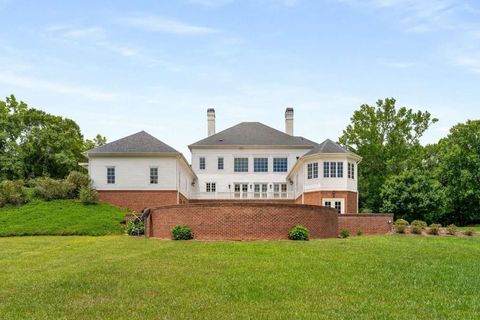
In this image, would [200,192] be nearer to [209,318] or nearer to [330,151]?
[330,151]

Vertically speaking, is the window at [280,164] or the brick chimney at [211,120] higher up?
the brick chimney at [211,120]

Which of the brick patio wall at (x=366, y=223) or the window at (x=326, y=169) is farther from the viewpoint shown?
the window at (x=326, y=169)

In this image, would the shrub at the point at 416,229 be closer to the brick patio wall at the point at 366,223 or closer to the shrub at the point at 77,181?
the brick patio wall at the point at 366,223

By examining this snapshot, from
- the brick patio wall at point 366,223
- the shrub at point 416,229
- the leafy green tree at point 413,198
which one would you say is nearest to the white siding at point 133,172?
the brick patio wall at point 366,223

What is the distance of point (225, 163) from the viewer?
50062mm

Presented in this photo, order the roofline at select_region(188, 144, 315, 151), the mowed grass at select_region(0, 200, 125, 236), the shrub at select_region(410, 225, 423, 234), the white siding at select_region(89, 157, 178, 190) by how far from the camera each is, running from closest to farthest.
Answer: the mowed grass at select_region(0, 200, 125, 236)
the shrub at select_region(410, 225, 423, 234)
the white siding at select_region(89, 157, 178, 190)
the roofline at select_region(188, 144, 315, 151)

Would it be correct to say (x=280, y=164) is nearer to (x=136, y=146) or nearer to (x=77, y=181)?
(x=136, y=146)

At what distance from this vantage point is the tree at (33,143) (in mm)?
A: 51219

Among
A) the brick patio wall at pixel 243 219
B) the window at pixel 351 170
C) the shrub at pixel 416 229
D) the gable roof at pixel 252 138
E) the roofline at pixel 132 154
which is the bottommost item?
the shrub at pixel 416 229

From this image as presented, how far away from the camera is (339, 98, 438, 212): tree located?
171 feet

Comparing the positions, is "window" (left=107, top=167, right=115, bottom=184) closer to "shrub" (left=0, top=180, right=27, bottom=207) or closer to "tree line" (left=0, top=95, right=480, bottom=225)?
"shrub" (left=0, top=180, right=27, bottom=207)

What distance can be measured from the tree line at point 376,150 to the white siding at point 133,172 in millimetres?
13322

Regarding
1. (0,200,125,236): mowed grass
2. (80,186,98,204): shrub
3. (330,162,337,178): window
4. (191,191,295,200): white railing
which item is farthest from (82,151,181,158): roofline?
(330,162,337,178): window

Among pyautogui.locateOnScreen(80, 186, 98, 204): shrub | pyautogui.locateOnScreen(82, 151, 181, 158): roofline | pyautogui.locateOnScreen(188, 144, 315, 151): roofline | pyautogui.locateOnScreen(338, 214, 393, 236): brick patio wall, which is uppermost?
pyautogui.locateOnScreen(188, 144, 315, 151): roofline
